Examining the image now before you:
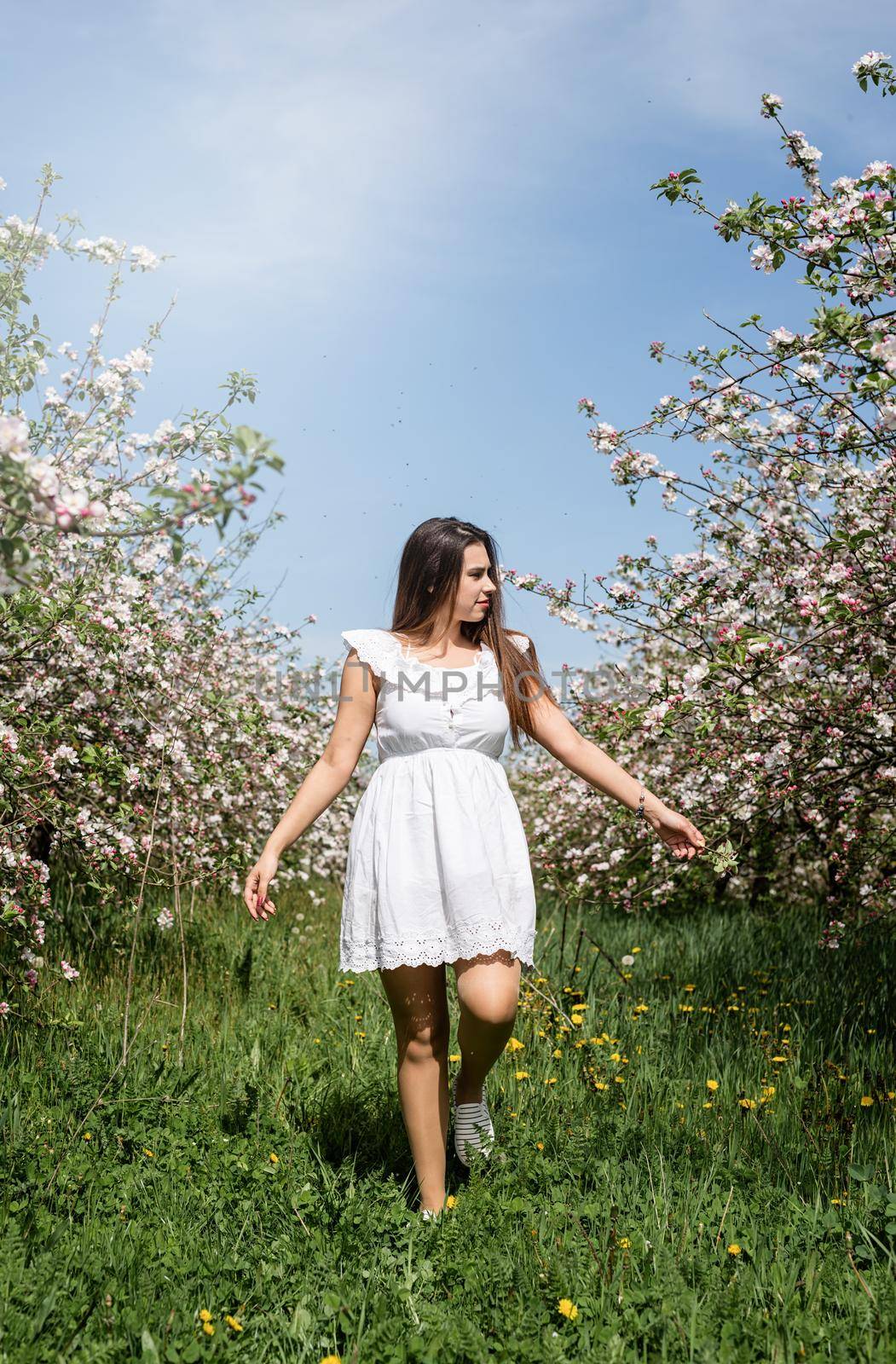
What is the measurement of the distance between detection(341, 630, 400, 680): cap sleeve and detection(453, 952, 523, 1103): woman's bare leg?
838 mm

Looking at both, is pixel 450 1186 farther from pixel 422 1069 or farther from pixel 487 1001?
pixel 487 1001

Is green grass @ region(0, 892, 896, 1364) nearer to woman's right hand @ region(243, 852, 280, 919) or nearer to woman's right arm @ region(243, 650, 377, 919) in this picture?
woman's right hand @ region(243, 852, 280, 919)

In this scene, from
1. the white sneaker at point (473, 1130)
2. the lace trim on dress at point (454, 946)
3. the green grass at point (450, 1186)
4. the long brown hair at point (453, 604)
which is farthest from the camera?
the long brown hair at point (453, 604)

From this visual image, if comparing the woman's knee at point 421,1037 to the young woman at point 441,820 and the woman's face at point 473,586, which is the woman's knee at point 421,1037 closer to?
the young woman at point 441,820

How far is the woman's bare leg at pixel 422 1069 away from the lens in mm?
3035

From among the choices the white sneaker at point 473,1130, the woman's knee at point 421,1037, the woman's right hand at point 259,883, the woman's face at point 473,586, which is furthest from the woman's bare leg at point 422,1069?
the woman's face at point 473,586

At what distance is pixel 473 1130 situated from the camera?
128 inches

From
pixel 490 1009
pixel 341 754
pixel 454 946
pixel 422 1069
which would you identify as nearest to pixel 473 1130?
pixel 422 1069

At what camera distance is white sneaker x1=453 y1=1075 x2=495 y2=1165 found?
10.6 feet

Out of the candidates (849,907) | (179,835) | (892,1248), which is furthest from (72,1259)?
(849,907)

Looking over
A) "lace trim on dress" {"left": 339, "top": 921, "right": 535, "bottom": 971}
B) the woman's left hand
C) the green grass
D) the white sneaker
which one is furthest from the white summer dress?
the green grass

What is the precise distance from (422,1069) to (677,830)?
1002mm

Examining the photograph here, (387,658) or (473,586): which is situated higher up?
(473,586)

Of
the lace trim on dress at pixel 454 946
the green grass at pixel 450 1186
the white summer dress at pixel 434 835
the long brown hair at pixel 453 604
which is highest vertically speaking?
the long brown hair at pixel 453 604
